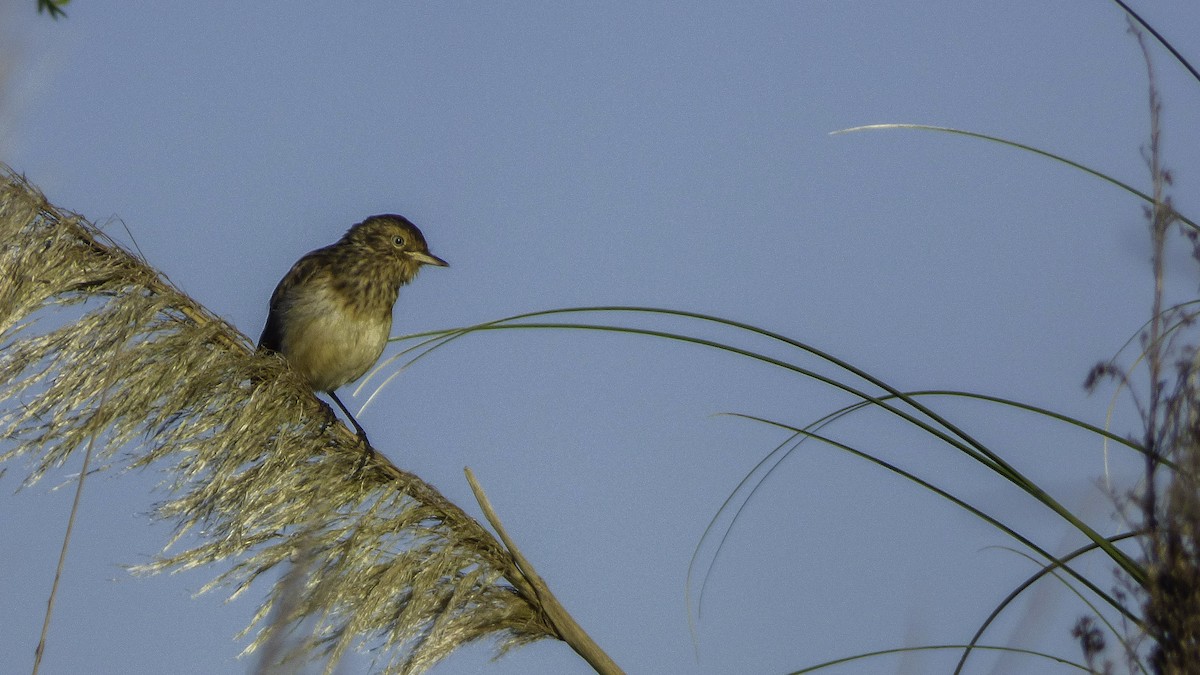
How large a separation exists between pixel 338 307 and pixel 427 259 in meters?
0.62

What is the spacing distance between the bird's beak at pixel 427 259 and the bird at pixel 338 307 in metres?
0.04

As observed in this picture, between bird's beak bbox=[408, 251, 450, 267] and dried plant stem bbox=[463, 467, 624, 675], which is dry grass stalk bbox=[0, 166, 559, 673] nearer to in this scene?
dried plant stem bbox=[463, 467, 624, 675]

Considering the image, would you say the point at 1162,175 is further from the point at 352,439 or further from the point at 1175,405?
the point at 352,439

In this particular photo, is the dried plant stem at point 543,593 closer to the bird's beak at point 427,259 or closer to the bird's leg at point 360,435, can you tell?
the bird's leg at point 360,435

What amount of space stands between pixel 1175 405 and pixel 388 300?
394 centimetres

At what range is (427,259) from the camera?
5477mm

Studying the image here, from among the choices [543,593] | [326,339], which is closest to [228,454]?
[543,593]

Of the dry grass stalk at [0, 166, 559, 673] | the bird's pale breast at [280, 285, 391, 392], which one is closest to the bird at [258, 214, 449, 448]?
the bird's pale breast at [280, 285, 391, 392]

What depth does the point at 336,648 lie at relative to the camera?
2631mm

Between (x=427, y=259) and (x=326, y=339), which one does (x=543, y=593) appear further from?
(x=427, y=259)

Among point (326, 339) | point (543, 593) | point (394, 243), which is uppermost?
point (394, 243)

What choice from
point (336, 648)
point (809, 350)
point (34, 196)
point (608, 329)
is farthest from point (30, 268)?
point (809, 350)

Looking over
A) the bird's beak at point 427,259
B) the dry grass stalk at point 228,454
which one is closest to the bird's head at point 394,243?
the bird's beak at point 427,259

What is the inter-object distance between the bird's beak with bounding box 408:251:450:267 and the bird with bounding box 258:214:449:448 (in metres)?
0.04
